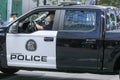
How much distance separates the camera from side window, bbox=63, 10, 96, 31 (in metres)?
8.92

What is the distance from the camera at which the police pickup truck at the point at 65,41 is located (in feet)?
28.5

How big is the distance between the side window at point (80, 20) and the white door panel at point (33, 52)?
384 millimetres

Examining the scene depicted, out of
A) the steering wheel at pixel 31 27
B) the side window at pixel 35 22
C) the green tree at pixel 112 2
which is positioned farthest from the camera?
the green tree at pixel 112 2

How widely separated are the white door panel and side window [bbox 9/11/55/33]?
21 cm

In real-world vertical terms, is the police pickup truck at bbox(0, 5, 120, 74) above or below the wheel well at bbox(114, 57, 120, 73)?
above

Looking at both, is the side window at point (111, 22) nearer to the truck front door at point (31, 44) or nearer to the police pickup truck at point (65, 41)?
the police pickup truck at point (65, 41)

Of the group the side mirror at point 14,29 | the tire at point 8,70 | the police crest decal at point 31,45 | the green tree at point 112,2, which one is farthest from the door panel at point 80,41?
the green tree at point 112,2

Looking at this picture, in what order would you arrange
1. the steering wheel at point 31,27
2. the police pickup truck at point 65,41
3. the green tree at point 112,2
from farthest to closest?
the green tree at point 112,2
the steering wheel at point 31,27
the police pickup truck at point 65,41

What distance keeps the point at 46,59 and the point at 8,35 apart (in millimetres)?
1049

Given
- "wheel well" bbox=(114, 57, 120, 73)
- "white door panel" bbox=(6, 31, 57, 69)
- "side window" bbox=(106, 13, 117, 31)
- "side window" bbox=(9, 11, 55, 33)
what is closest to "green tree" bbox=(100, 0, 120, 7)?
"side window" bbox=(106, 13, 117, 31)

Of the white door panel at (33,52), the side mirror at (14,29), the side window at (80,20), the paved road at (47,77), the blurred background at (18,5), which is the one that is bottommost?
the paved road at (47,77)

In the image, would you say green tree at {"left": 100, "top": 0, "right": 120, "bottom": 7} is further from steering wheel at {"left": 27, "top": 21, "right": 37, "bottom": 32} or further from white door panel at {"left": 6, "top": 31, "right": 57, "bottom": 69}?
white door panel at {"left": 6, "top": 31, "right": 57, "bottom": 69}

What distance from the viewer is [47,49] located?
899cm

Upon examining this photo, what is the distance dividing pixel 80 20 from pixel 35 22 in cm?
110
